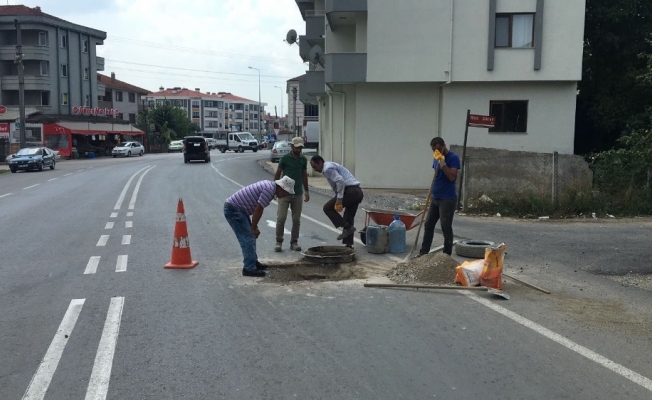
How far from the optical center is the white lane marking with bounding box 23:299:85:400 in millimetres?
4699

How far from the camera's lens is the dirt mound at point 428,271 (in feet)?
26.2

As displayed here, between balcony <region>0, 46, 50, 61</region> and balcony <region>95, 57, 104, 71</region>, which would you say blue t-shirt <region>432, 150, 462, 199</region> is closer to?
balcony <region>0, 46, 50, 61</region>

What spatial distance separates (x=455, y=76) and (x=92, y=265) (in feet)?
54.5

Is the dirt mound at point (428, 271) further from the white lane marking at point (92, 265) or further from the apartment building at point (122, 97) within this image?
the apartment building at point (122, 97)

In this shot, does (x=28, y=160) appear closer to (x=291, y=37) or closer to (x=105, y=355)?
(x=291, y=37)

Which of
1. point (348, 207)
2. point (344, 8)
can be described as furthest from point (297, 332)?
point (344, 8)

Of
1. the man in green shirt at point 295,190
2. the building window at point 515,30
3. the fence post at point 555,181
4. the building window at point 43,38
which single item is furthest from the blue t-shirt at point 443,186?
the building window at point 43,38

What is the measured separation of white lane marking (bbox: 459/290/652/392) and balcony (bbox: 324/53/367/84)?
16.7 metres

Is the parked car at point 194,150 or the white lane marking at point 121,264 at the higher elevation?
the parked car at point 194,150

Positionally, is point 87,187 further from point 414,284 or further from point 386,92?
point 414,284

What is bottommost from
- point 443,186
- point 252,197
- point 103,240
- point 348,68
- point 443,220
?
point 103,240

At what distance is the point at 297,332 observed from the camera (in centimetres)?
605

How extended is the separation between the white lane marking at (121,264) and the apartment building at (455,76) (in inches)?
582

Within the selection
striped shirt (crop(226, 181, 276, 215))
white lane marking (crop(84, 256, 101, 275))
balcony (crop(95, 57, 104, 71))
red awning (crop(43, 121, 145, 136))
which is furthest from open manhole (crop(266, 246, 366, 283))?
balcony (crop(95, 57, 104, 71))
